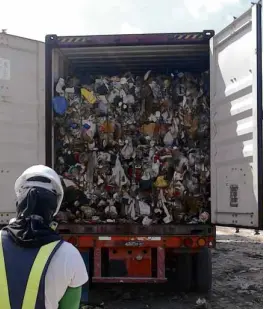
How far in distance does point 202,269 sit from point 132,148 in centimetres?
165

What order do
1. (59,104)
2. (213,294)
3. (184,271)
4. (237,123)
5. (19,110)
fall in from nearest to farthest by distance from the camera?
(237,123), (19,110), (59,104), (184,271), (213,294)

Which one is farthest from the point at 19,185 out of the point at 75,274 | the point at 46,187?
the point at 75,274

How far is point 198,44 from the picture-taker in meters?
5.20

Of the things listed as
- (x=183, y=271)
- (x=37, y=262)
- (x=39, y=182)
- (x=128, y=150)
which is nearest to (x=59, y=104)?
(x=128, y=150)

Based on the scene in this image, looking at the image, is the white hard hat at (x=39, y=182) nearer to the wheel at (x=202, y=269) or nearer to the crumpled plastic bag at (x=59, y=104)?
the crumpled plastic bag at (x=59, y=104)

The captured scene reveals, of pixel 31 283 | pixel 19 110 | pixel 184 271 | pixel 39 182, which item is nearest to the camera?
pixel 31 283

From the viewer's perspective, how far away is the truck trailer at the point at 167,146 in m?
4.53

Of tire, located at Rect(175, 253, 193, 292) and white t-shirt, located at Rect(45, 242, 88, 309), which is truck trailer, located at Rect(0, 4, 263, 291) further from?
white t-shirt, located at Rect(45, 242, 88, 309)

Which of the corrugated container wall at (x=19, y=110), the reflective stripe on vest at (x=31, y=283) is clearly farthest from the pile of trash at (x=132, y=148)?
the reflective stripe on vest at (x=31, y=283)

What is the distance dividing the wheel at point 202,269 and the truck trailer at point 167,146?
0.04 feet

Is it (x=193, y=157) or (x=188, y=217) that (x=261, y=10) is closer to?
(x=193, y=157)

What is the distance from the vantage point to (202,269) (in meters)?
5.52

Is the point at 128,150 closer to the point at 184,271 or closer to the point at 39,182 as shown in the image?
the point at 184,271

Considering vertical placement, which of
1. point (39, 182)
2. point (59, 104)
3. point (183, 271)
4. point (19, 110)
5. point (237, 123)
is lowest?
point (183, 271)
